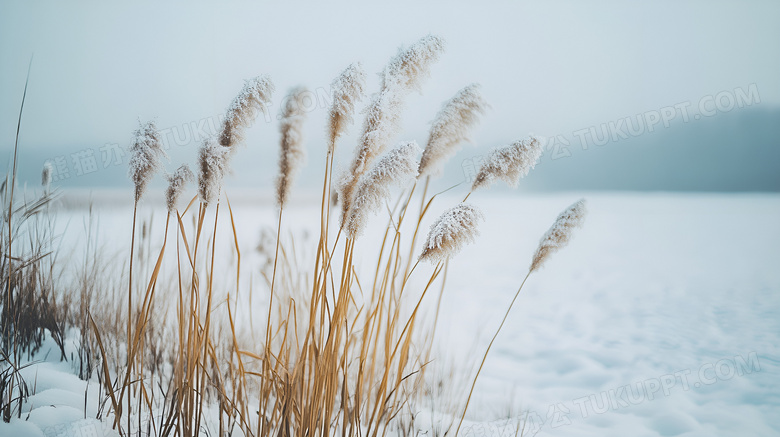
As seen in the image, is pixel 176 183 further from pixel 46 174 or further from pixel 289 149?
pixel 46 174

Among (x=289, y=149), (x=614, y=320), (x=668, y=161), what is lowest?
(x=614, y=320)

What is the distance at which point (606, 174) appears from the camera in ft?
5.30

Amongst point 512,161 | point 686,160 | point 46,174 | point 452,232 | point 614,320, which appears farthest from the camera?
point 614,320

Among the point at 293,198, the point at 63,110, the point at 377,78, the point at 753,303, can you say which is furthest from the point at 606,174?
the point at 63,110

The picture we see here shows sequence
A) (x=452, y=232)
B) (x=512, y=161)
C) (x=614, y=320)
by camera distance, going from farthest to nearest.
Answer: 1. (x=614, y=320)
2. (x=512, y=161)
3. (x=452, y=232)

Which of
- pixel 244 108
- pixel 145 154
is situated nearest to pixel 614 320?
pixel 244 108

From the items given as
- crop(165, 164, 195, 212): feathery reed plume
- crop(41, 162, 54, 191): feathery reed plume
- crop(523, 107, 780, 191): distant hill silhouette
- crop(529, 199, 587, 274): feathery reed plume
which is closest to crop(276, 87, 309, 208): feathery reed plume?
crop(165, 164, 195, 212): feathery reed plume

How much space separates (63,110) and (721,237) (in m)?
2.44

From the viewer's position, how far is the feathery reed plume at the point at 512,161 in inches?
33.3

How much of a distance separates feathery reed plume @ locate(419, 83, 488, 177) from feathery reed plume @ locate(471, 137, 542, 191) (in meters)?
0.08

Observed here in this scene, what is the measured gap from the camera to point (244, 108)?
2.82 ft

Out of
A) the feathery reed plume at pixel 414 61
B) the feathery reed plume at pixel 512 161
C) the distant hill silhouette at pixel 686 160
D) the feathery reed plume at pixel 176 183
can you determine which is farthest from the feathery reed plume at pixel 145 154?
the distant hill silhouette at pixel 686 160

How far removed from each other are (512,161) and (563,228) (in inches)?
7.0

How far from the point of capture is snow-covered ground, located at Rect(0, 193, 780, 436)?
126cm
